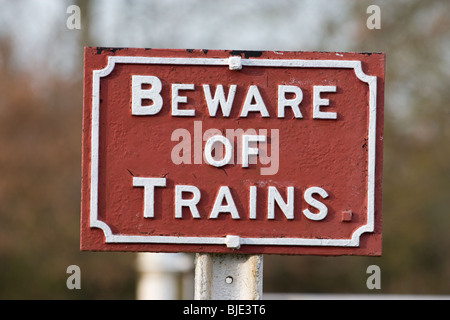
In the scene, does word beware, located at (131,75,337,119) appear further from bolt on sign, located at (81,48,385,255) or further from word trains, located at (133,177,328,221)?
word trains, located at (133,177,328,221)

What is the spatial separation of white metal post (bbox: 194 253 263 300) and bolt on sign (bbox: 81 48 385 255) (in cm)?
6

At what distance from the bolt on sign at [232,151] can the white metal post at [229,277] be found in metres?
0.06

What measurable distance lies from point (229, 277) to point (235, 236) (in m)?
0.18

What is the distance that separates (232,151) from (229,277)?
19.1 inches

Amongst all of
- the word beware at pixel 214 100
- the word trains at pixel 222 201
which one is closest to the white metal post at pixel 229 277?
the word trains at pixel 222 201

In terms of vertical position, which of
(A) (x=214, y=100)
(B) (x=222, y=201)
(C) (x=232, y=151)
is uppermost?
(A) (x=214, y=100)

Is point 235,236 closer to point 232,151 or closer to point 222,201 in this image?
point 222,201

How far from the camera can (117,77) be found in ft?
9.04

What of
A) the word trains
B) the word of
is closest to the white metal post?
the word trains

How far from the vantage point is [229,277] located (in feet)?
9.01

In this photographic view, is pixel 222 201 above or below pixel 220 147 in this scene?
below

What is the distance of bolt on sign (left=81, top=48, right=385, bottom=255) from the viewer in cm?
270

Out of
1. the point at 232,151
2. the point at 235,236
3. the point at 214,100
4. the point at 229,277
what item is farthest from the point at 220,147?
the point at 229,277

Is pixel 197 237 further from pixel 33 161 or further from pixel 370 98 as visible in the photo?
pixel 33 161
